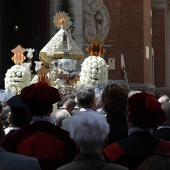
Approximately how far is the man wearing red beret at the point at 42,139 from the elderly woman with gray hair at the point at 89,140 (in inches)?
26.6

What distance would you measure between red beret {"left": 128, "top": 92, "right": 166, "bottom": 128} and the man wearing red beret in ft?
1.93

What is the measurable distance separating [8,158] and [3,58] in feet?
60.5

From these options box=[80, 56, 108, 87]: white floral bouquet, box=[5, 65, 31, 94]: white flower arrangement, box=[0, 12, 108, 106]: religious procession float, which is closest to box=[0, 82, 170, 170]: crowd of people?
box=[0, 12, 108, 106]: religious procession float

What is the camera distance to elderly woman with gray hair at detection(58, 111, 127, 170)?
369 centimetres

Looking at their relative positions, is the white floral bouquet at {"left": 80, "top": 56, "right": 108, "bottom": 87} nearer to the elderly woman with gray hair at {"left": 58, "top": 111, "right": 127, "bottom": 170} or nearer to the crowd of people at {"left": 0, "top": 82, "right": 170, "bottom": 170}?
the crowd of people at {"left": 0, "top": 82, "right": 170, "bottom": 170}

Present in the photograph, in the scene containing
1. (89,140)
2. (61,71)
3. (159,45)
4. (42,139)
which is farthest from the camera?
(159,45)

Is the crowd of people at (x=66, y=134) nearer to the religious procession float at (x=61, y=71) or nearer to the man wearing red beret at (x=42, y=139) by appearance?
the man wearing red beret at (x=42, y=139)

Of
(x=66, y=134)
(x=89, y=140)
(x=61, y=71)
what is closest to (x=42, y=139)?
(x=66, y=134)

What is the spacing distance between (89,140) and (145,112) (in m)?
0.94

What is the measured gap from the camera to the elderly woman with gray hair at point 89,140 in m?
3.69

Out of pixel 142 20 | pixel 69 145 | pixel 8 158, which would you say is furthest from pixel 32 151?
pixel 142 20

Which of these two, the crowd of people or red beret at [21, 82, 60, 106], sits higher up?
red beret at [21, 82, 60, 106]

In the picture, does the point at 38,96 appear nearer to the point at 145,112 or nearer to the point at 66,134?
the point at 66,134

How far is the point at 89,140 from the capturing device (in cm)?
383
